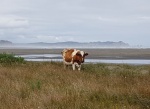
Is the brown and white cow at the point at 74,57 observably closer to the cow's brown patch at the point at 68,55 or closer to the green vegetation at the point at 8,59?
the cow's brown patch at the point at 68,55

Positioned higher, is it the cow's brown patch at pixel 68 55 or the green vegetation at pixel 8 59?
the cow's brown patch at pixel 68 55

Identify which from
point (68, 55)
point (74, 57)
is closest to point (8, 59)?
point (68, 55)

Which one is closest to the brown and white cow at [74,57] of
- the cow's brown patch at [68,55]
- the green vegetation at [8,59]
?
the cow's brown patch at [68,55]

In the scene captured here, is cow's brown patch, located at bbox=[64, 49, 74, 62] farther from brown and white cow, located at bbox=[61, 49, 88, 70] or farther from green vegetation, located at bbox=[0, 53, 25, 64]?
green vegetation, located at bbox=[0, 53, 25, 64]

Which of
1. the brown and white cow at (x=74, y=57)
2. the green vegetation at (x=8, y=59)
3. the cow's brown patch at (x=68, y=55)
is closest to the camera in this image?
the brown and white cow at (x=74, y=57)

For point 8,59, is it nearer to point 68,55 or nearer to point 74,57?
point 68,55

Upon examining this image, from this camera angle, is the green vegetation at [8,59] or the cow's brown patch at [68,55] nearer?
the cow's brown patch at [68,55]

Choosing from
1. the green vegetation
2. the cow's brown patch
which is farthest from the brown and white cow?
the green vegetation

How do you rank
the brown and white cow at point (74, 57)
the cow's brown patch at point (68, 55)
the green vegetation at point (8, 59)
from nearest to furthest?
the brown and white cow at point (74, 57) → the cow's brown patch at point (68, 55) → the green vegetation at point (8, 59)

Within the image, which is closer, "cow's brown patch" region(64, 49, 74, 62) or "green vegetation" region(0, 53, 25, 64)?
"cow's brown patch" region(64, 49, 74, 62)

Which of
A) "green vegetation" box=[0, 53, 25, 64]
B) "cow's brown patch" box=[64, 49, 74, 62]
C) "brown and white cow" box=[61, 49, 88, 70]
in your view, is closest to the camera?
"brown and white cow" box=[61, 49, 88, 70]

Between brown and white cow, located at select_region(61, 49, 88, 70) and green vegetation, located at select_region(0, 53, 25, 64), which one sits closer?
brown and white cow, located at select_region(61, 49, 88, 70)

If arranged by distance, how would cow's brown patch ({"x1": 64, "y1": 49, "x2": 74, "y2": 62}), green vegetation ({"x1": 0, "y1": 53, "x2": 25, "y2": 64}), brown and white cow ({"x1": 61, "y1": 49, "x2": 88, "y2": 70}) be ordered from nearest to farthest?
brown and white cow ({"x1": 61, "y1": 49, "x2": 88, "y2": 70})
cow's brown patch ({"x1": 64, "y1": 49, "x2": 74, "y2": 62})
green vegetation ({"x1": 0, "y1": 53, "x2": 25, "y2": 64})

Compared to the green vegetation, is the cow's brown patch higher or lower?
higher
